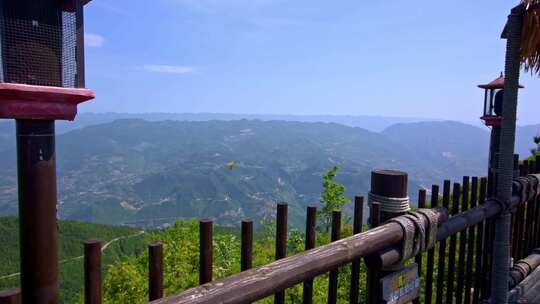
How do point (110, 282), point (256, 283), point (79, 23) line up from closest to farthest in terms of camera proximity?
point (79, 23)
point (256, 283)
point (110, 282)

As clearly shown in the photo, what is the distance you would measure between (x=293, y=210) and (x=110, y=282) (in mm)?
179733

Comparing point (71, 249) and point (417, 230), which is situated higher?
point (417, 230)

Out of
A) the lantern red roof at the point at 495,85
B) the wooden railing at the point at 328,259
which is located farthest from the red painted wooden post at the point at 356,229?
the lantern red roof at the point at 495,85

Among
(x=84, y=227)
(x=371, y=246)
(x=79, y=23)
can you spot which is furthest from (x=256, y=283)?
(x=84, y=227)

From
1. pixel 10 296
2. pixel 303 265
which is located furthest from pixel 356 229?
pixel 10 296

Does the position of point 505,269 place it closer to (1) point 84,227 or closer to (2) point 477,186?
(2) point 477,186

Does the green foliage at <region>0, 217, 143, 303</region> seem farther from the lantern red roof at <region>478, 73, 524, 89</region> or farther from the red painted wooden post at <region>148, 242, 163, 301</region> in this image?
the red painted wooden post at <region>148, 242, 163, 301</region>

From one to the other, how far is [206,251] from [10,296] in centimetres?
76

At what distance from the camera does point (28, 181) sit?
1.36 meters

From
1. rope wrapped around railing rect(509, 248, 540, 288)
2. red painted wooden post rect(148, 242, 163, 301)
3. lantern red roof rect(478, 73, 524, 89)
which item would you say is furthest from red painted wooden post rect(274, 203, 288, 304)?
lantern red roof rect(478, 73, 524, 89)

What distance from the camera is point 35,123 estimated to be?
1.38 metres

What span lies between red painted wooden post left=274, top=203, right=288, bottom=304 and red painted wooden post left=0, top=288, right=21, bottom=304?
1.14 m

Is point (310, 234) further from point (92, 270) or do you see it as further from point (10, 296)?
point (10, 296)

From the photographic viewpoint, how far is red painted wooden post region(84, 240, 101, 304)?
55.2 inches
